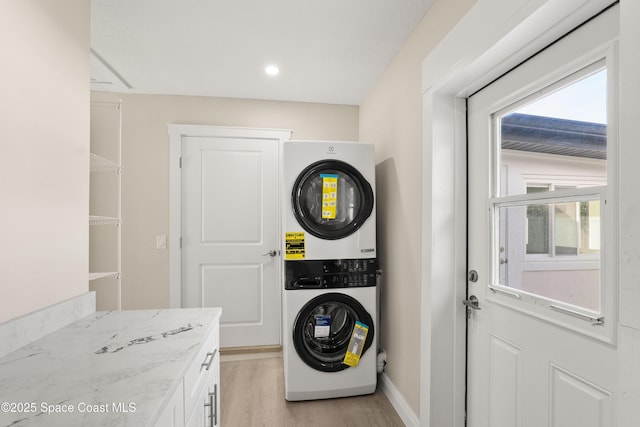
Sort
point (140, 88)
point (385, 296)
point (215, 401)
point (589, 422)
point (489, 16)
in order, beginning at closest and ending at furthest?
point (589, 422) < point (489, 16) < point (215, 401) < point (385, 296) < point (140, 88)

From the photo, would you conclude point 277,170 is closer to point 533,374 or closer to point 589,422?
point 533,374

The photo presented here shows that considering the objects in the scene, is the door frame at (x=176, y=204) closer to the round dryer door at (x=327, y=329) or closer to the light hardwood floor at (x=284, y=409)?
the light hardwood floor at (x=284, y=409)

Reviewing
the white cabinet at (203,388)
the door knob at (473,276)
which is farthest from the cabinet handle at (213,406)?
the door knob at (473,276)

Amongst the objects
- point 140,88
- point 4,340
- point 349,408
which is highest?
point 140,88

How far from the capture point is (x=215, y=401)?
4.39 ft

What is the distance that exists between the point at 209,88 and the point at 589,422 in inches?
122

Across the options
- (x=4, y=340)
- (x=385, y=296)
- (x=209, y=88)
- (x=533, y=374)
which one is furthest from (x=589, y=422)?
(x=209, y=88)

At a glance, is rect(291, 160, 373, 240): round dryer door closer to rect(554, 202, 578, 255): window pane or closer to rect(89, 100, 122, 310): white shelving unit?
rect(554, 202, 578, 255): window pane

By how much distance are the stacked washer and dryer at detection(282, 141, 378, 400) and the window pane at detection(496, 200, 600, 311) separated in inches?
37.0

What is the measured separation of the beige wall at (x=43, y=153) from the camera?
40.7 inches

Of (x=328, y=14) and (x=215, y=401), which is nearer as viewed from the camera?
(x=215, y=401)

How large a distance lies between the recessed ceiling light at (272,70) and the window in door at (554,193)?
5.34 feet

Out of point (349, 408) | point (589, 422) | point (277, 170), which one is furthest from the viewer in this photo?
point (277, 170)

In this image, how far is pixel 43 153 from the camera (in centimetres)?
118
